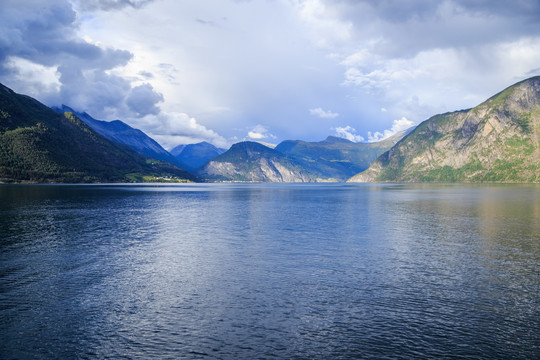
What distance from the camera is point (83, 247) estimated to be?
4950 cm

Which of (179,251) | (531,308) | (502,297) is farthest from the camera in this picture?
(179,251)

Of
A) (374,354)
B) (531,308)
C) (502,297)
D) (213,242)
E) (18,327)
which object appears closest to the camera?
(374,354)

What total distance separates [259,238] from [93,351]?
39.5 metres

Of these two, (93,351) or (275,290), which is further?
(275,290)

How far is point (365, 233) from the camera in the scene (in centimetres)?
6338

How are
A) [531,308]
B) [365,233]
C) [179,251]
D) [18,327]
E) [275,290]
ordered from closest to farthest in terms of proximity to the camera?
[18,327]
[531,308]
[275,290]
[179,251]
[365,233]

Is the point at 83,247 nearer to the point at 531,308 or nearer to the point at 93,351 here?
the point at 93,351

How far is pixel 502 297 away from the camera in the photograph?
28719 mm

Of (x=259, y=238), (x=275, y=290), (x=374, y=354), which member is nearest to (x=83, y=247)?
(x=259, y=238)

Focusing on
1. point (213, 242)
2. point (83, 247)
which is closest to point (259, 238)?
point (213, 242)

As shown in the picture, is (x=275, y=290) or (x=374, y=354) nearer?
(x=374, y=354)

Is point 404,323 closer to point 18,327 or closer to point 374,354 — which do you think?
point 374,354

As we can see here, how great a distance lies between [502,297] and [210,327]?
2458 centimetres

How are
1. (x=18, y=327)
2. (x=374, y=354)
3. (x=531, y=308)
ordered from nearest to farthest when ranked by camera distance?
(x=374, y=354)
(x=18, y=327)
(x=531, y=308)
